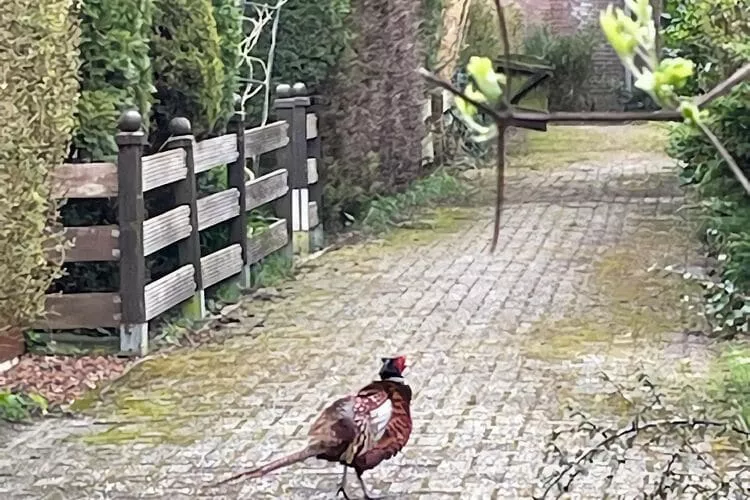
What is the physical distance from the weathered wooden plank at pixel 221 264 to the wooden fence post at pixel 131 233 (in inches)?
41.6

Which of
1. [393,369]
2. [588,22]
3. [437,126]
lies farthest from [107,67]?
[588,22]

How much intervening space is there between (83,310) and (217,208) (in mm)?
1618

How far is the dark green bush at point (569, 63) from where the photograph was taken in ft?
76.4

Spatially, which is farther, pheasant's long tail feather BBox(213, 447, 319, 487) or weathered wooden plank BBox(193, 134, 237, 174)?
weathered wooden plank BBox(193, 134, 237, 174)

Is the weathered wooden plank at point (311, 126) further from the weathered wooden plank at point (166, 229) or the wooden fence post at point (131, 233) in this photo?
the wooden fence post at point (131, 233)

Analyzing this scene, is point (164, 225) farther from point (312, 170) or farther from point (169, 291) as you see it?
point (312, 170)

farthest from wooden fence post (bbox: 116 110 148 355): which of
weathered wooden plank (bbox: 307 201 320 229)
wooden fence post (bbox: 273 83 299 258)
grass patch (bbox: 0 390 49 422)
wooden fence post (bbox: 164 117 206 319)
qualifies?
weathered wooden plank (bbox: 307 201 320 229)

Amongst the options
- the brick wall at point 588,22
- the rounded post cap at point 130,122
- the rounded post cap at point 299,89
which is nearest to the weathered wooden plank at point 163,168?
the rounded post cap at point 130,122

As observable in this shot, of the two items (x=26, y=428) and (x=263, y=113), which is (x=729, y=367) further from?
(x=263, y=113)

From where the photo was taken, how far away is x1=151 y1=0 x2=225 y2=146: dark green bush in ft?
27.9

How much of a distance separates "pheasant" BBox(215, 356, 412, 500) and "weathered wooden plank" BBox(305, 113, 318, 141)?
6.29m

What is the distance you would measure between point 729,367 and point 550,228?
5664mm

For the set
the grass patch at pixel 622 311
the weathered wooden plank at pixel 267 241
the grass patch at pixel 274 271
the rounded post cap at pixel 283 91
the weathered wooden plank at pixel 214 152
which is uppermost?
the rounded post cap at pixel 283 91

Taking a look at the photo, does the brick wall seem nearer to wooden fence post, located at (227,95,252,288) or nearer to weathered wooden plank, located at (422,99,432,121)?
weathered wooden plank, located at (422,99,432,121)
